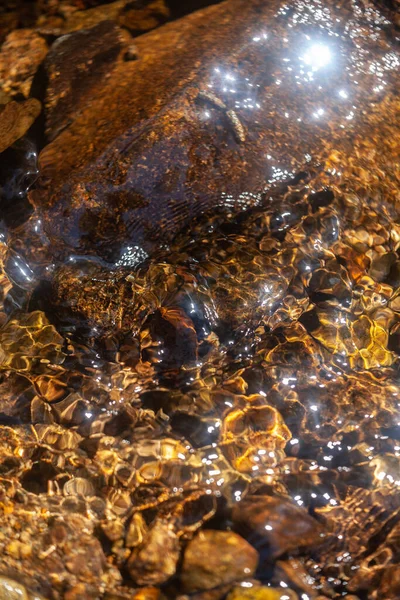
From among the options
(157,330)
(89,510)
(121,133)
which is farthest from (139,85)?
(89,510)

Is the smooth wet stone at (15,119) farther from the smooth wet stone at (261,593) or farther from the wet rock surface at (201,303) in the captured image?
the smooth wet stone at (261,593)

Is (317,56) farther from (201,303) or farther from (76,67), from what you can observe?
(201,303)

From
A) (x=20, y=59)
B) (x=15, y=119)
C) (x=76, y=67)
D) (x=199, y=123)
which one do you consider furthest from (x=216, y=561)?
(x=20, y=59)

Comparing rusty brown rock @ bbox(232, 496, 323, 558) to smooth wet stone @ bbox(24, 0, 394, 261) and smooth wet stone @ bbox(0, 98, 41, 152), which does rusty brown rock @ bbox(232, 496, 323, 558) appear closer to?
smooth wet stone @ bbox(24, 0, 394, 261)

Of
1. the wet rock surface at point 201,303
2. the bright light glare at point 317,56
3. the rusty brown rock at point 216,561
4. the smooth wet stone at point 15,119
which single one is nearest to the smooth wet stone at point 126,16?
the wet rock surface at point 201,303

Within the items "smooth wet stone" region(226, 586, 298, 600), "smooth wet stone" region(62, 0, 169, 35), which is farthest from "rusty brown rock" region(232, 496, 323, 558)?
"smooth wet stone" region(62, 0, 169, 35)

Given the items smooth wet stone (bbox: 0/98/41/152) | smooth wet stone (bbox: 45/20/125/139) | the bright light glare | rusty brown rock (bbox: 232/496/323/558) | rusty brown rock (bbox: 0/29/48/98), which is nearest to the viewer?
rusty brown rock (bbox: 232/496/323/558)

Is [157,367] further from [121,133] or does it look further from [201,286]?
[121,133]
